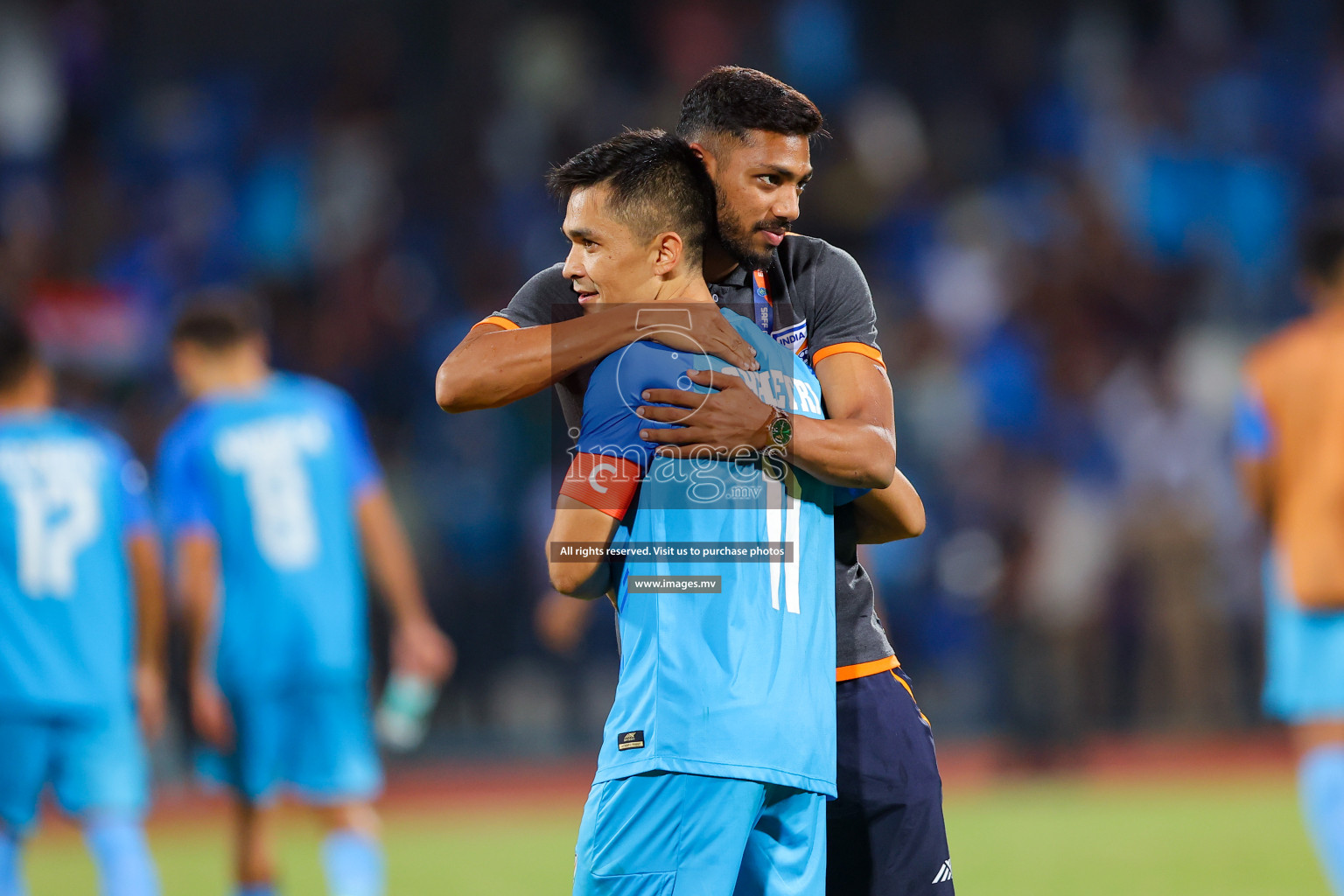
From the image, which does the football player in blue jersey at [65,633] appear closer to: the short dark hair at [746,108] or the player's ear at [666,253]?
the short dark hair at [746,108]

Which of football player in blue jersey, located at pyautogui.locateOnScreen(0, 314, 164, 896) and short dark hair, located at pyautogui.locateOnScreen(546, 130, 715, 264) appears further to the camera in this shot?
football player in blue jersey, located at pyautogui.locateOnScreen(0, 314, 164, 896)

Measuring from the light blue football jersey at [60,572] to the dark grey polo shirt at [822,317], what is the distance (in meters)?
2.88

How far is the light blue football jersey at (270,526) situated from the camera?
5.85 meters

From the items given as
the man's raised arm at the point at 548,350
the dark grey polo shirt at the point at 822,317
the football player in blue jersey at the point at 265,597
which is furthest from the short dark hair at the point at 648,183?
the football player in blue jersey at the point at 265,597

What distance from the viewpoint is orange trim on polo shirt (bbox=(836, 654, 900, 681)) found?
9.82 ft

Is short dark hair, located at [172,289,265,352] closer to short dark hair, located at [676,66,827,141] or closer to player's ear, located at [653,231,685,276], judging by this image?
short dark hair, located at [676,66,827,141]

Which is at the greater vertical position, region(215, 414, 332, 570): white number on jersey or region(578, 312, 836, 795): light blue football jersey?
region(215, 414, 332, 570): white number on jersey

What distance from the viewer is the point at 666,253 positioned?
8.66ft

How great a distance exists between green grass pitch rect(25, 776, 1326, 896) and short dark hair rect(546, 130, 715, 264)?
470cm

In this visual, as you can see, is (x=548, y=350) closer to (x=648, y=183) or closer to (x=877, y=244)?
(x=648, y=183)

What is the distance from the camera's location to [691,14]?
45.0 ft

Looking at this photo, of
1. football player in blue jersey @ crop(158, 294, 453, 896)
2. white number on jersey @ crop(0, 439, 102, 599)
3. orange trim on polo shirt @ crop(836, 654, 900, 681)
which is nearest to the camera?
orange trim on polo shirt @ crop(836, 654, 900, 681)

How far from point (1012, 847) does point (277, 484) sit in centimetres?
424

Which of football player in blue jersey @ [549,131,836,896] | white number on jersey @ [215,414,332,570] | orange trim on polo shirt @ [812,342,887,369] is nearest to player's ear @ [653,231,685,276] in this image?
football player in blue jersey @ [549,131,836,896]
